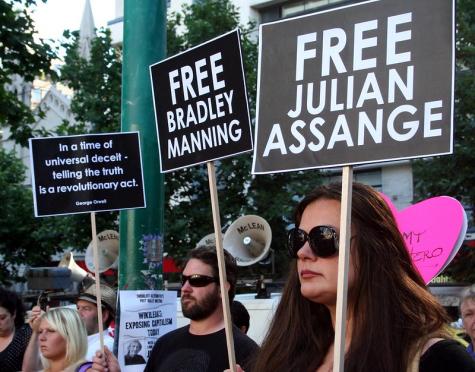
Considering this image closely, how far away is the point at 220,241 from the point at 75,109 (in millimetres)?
15472

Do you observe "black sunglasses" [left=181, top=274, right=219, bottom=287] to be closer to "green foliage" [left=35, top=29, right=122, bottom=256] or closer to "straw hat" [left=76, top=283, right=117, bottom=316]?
"straw hat" [left=76, top=283, right=117, bottom=316]

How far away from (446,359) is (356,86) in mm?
925

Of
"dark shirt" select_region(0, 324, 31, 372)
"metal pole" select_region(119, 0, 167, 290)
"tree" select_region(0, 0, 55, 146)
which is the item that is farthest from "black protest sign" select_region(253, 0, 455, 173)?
"tree" select_region(0, 0, 55, 146)

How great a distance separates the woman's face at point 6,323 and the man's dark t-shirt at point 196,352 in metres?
2.00

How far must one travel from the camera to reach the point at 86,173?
4734 mm

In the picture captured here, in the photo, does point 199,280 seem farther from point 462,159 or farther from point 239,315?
point 462,159

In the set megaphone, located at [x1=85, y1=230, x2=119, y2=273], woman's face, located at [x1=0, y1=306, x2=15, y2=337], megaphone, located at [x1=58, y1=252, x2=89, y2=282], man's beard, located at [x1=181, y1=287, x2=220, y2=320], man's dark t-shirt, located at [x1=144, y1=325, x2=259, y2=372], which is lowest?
megaphone, located at [x1=58, y1=252, x2=89, y2=282]

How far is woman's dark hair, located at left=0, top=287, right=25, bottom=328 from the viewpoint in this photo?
18.1 feet

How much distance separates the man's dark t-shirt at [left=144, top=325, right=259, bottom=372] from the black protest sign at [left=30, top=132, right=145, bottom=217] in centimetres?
117

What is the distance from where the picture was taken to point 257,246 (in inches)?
454

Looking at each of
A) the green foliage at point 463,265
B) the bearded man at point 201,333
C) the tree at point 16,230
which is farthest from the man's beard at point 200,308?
the tree at point 16,230

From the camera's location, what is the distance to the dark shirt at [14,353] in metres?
5.22

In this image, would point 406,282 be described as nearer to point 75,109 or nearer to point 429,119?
point 429,119

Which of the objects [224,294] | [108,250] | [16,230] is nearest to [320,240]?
[224,294]
